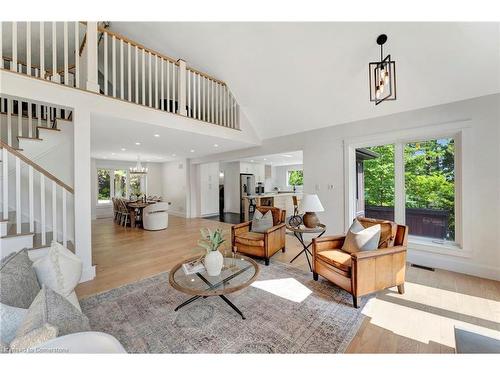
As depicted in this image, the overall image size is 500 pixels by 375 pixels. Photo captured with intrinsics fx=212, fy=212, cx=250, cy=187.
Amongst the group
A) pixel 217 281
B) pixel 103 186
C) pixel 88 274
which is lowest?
pixel 88 274

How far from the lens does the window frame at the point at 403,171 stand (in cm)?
311

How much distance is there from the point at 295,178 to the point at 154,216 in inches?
291

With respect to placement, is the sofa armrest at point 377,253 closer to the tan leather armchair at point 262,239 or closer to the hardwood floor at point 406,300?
the hardwood floor at point 406,300

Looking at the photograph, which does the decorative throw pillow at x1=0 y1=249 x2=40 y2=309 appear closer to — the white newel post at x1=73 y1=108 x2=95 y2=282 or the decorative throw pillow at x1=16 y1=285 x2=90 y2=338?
the decorative throw pillow at x1=16 y1=285 x2=90 y2=338

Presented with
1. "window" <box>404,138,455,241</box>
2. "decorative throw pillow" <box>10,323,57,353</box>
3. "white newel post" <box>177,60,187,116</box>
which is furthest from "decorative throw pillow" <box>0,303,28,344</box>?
"window" <box>404,138,455,241</box>

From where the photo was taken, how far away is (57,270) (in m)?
1.66

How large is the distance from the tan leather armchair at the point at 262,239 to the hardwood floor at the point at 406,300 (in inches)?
13.5

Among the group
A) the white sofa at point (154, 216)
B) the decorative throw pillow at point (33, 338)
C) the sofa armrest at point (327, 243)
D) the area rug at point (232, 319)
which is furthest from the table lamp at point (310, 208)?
the white sofa at point (154, 216)

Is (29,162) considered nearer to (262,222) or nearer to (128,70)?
(128,70)

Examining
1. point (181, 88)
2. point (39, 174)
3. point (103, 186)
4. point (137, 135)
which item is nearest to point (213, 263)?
point (39, 174)

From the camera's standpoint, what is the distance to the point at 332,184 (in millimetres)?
4328

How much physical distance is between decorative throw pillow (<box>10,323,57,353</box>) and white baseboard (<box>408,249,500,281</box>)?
437 centimetres

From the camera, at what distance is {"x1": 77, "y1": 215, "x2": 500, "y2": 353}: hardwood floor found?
1.76m
